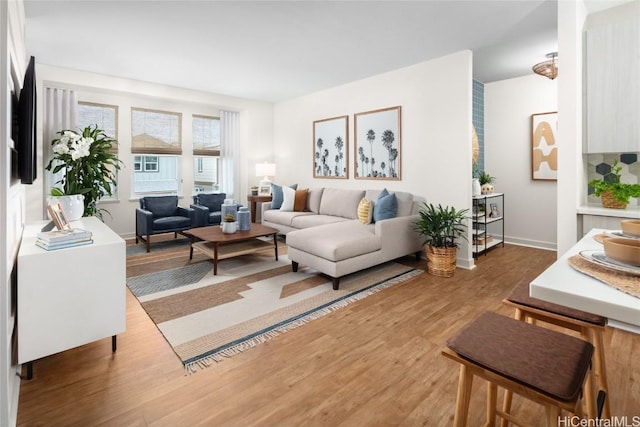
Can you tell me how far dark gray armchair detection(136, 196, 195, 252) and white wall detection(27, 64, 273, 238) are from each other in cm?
66

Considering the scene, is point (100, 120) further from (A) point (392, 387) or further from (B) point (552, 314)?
(B) point (552, 314)

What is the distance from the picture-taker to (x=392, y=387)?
6.06ft

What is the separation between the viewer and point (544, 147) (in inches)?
191

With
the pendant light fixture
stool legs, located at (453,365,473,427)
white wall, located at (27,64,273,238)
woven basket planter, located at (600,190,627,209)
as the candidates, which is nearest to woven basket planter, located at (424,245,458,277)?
woven basket planter, located at (600,190,627,209)

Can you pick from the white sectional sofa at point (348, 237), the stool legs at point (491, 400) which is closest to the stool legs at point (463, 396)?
the stool legs at point (491, 400)

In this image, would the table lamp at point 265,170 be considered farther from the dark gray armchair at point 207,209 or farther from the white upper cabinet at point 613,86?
the white upper cabinet at point 613,86

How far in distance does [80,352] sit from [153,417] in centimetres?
99

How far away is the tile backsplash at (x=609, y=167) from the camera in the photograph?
9.38ft

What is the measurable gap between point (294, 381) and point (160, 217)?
14.1 feet

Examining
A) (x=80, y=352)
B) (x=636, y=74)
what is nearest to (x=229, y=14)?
(x=80, y=352)

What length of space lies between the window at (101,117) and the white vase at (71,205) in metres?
3.18

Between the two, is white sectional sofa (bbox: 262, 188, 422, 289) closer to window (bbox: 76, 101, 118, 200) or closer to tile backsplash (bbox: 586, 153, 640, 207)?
tile backsplash (bbox: 586, 153, 640, 207)

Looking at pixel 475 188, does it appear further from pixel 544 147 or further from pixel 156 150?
pixel 156 150

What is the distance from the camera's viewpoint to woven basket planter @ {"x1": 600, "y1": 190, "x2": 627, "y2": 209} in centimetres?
262
